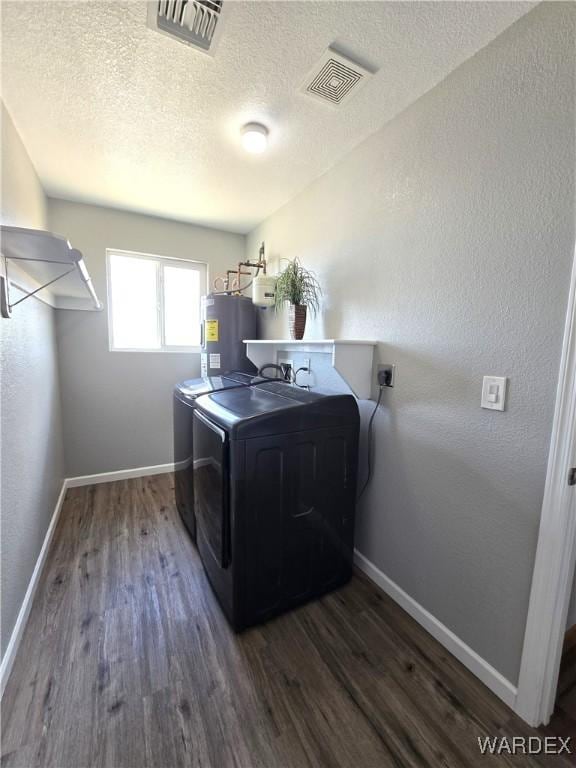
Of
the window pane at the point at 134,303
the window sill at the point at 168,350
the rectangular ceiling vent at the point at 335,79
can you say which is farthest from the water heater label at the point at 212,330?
the rectangular ceiling vent at the point at 335,79

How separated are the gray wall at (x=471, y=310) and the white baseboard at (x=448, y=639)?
37mm

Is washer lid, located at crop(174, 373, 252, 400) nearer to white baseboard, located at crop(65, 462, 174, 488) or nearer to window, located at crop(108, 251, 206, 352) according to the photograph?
window, located at crop(108, 251, 206, 352)

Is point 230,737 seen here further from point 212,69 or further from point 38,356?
point 212,69

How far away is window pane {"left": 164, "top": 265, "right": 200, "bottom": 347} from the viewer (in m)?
3.12

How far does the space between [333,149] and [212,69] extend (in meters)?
0.78

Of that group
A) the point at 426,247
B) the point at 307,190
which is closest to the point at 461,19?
the point at 426,247

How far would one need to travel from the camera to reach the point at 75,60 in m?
1.26

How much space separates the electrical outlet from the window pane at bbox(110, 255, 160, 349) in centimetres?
232

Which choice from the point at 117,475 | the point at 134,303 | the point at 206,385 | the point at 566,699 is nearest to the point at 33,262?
the point at 206,385

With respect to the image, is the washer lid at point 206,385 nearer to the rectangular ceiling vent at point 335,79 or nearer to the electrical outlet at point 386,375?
the electrical outlet at point 386,375

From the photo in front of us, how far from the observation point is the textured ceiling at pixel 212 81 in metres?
1.08

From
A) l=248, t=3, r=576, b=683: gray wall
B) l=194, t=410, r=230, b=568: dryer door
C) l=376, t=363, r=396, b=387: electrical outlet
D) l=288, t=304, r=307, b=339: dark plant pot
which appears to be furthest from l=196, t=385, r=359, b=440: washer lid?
l=288, t=304, r=307, b=339: dark plant pot

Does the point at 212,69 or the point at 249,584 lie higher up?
the point at 212,69

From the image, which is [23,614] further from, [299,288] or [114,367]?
[299,288]
